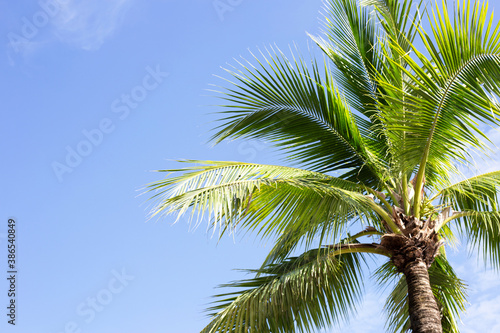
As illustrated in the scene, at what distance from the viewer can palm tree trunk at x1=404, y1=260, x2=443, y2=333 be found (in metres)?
5.72

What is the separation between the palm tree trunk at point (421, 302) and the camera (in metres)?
5.72

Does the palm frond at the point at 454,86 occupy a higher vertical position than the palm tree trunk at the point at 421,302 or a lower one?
higher

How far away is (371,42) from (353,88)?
67 cm

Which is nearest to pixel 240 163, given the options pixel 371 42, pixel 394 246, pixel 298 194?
pixel 298 194

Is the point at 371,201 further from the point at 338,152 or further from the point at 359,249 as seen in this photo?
the point at 338,152

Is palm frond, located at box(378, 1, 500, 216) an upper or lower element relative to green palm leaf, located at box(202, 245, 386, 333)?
upper

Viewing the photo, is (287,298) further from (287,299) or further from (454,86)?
(454,86)

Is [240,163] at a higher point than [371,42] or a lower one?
lower

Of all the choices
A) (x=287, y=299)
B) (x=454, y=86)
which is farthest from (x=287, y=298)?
(x=454, y=86)

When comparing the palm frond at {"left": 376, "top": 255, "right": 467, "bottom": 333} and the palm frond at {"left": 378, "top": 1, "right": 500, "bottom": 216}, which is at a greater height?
the palm frond at {"left": 378, "top": 1, "right": 500, "bottom": 216}

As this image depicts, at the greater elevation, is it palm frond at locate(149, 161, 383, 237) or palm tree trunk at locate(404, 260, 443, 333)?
palm frond at locate(149, 161, 383, 237)

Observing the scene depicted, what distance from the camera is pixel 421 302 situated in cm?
586

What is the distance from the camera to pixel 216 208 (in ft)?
17.8

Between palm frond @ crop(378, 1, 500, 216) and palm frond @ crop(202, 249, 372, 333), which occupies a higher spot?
palm frond @ crop(378, 1, 500, 216)
